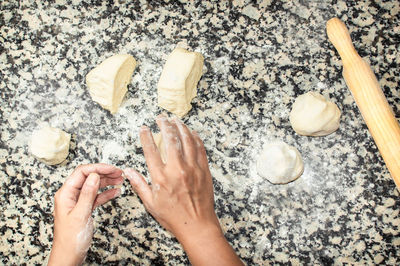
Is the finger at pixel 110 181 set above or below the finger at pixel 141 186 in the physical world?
below

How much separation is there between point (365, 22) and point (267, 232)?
1.87 feet

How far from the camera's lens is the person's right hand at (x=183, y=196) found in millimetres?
754

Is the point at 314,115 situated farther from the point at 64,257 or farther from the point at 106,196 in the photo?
the point at 64,257

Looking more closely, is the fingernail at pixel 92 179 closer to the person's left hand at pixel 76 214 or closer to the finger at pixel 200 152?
the person's left hand at pixel 76 214

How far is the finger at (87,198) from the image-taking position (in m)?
0.76

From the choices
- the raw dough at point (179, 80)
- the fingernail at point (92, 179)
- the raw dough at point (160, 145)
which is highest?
the raw dough at point (179, 80)

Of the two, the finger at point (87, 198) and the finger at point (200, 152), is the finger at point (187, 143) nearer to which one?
the finger at point (200, 152)

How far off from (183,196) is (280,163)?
0.23 m

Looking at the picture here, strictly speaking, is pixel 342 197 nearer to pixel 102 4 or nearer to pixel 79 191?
pixel 79 191

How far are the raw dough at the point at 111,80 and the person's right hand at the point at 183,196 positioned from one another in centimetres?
13

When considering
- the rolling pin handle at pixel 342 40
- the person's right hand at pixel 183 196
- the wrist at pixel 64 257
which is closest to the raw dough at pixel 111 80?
the person's right hand at pixel 183 196

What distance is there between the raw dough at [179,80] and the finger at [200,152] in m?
0.07

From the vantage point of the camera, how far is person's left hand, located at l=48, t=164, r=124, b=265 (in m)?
0.77

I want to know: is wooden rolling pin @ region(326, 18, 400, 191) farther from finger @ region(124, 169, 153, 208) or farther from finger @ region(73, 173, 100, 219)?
finger @ region(73, 173, 100, 219)
